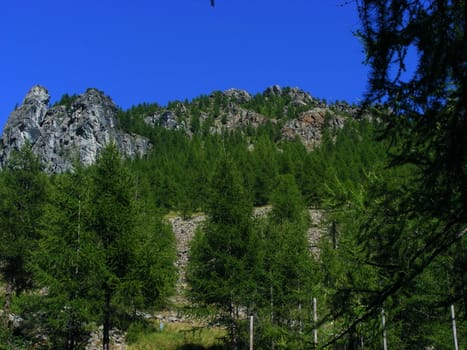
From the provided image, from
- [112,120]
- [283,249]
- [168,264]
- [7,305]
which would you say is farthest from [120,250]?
[112,120]

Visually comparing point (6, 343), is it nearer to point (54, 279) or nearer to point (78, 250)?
point (54, 279)

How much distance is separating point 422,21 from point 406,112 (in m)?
0.74

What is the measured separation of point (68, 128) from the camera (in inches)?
5438

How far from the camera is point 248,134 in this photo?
479 ft

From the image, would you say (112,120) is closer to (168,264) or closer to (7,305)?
(168,264)

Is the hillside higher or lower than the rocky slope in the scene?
lower

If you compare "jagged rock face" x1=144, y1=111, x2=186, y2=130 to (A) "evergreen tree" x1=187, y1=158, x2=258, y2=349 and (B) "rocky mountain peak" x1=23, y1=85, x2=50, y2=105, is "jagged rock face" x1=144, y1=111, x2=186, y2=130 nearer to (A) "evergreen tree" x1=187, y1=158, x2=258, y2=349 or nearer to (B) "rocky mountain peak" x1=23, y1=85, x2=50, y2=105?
(B) "rocky mountain peak" x1=23, y1=85, x2=50, y2=105

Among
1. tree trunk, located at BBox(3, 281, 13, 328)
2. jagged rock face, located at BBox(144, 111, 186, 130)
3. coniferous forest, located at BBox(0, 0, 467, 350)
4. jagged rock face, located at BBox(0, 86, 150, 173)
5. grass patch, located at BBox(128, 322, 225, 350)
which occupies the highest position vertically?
jagged rock face, located at BBox(144, 111, 186, 130)

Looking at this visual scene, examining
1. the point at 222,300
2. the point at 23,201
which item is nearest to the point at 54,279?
the point at 222,300

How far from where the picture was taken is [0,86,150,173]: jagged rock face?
133875 mm

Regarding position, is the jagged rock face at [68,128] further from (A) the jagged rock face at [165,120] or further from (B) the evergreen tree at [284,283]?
(B) the evergreen tree at [284,283]

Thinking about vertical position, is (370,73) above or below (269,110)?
below

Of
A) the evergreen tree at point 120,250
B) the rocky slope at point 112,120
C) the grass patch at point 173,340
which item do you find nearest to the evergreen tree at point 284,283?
the grass patch at point 173,340

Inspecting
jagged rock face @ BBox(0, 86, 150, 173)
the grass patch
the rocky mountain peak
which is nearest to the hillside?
the grass patch
